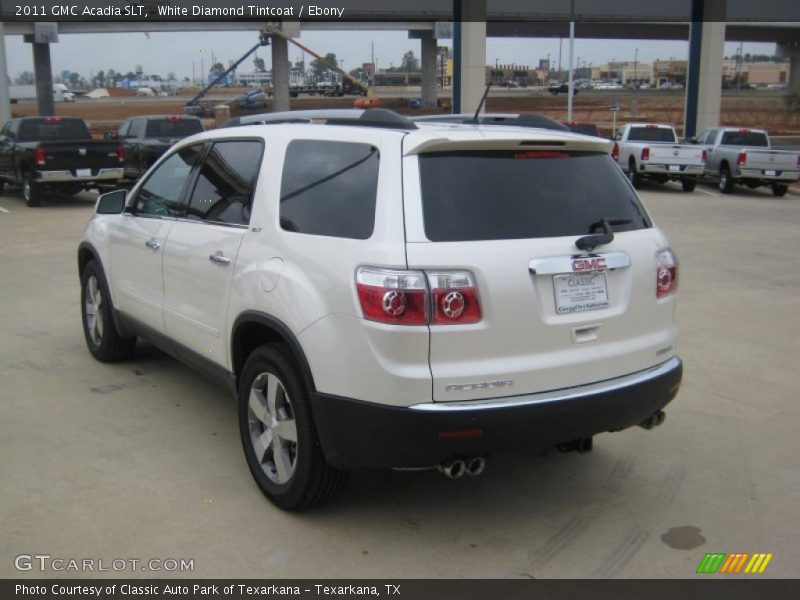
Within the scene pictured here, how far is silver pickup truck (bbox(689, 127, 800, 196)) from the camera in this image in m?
21.1

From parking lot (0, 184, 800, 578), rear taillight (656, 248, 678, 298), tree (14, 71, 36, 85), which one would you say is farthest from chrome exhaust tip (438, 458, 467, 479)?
tree (14, 71, 36, 85)

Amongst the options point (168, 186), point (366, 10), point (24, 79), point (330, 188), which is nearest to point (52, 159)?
point (168, 186)

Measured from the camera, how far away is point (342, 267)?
3.62 m

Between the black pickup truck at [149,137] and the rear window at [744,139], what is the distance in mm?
14234

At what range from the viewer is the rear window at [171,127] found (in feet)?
67.9

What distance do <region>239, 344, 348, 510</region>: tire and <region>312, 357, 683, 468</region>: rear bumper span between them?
0.16 m

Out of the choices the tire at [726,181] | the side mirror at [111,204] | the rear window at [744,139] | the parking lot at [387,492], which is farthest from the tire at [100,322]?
the rear window at [744,139]

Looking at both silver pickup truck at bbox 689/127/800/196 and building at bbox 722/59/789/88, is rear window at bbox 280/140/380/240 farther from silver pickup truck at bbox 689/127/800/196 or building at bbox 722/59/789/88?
building at bbox 722/59/789/88

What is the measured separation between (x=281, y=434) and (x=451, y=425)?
3.30ft

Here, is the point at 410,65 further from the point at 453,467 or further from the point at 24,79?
the point at 453,467

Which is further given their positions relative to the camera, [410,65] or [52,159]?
[410,65]

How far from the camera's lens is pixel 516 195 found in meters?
3.83
